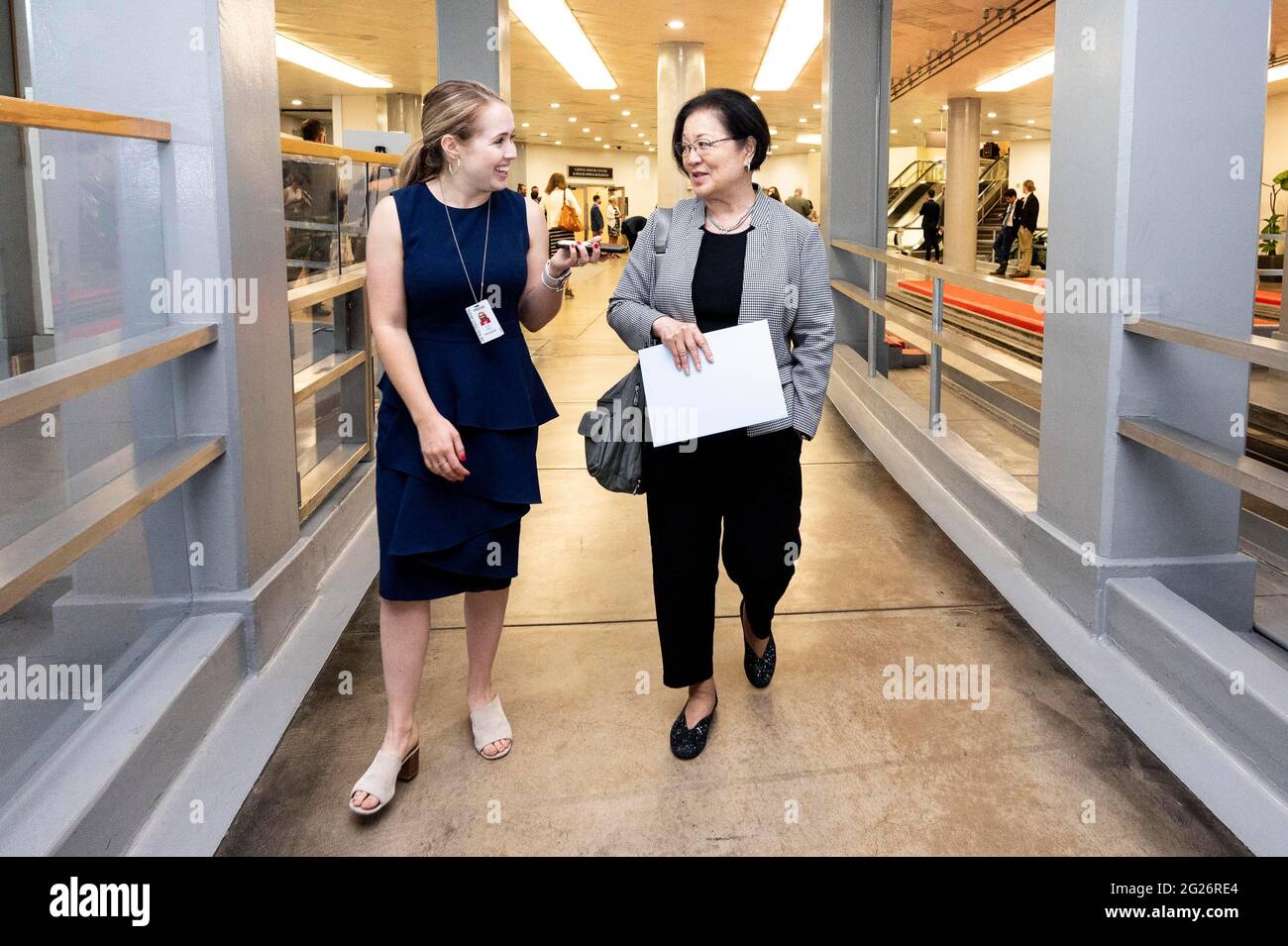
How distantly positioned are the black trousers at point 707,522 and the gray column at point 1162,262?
1.13 meters

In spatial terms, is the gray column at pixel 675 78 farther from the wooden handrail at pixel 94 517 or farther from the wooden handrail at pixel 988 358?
the wooden handrail at pixel 94 517

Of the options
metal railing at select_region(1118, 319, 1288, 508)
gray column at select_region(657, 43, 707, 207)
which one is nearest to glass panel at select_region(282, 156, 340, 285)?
metal railing at select_region(1118, 319, 1288, 508)

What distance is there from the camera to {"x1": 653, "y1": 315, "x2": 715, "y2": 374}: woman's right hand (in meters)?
2.78

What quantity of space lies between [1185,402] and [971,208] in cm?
2225

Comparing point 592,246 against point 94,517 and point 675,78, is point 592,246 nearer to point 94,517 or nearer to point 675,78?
point 94,517

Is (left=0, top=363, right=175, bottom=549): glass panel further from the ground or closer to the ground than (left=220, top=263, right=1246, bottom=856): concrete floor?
further from the ground

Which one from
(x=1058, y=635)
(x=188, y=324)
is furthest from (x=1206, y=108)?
(x=188, y=324)

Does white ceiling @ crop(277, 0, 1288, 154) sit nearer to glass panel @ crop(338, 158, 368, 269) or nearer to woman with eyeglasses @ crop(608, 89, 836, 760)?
glass panel @ crop(338, 158, 368, 269)

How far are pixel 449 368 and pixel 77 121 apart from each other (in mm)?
956

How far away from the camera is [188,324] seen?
10.5 feet

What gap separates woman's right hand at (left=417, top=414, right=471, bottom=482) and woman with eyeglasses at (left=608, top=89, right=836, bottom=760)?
0.56 meters

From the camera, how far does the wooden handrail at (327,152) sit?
419 cm

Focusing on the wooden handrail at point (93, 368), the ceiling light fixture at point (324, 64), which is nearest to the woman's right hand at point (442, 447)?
the wooden handrail at point (93, 368)

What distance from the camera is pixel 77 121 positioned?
8.31 ft
